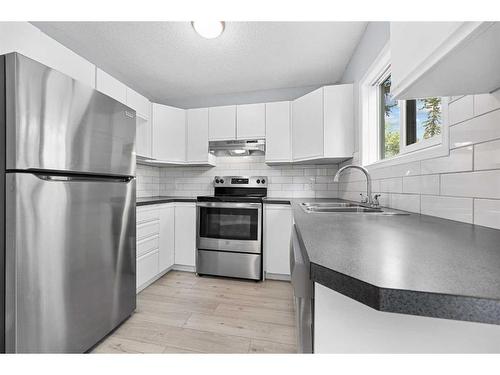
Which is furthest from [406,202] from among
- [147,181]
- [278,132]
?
[147,181]

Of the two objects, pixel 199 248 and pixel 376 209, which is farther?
pixel 199 248

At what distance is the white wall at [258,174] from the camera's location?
9.70ft

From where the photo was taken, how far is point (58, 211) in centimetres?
119

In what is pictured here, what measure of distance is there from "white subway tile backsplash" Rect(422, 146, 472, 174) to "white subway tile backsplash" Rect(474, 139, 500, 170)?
0.11 feet

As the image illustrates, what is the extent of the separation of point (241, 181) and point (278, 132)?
0.81m

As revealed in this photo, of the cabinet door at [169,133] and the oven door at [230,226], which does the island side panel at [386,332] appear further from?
the cabinet door at [169,133]

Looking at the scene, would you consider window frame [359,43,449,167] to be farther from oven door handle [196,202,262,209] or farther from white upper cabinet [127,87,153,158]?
white upper cabinet [127,87,153,158]

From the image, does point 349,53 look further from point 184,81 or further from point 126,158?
point 126,158

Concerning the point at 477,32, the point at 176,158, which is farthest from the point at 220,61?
the point at 477,32

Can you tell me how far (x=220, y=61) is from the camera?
2.35m

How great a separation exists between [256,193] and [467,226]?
2356 mm

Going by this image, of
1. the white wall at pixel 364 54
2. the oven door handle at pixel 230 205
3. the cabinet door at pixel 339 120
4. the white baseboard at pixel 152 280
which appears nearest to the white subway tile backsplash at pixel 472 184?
the white wall at pixel 364 54

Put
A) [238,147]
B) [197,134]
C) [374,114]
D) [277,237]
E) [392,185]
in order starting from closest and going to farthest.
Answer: [392,185] < [374,114] < [277,237] < [238,147] < [197,134]

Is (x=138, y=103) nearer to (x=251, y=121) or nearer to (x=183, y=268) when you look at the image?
(x=251, y=121)
